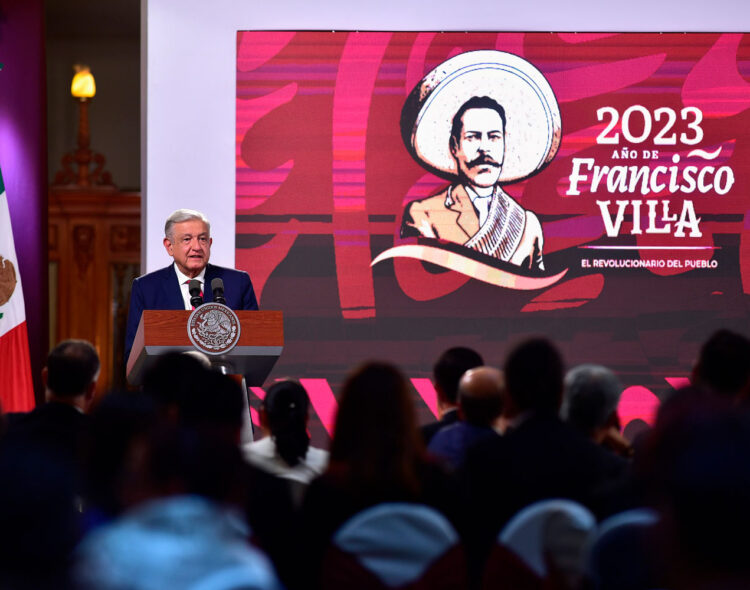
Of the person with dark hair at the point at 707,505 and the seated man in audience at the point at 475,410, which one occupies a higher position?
the person with dark hair at the point at 707,505

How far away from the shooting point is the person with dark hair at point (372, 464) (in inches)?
79.1

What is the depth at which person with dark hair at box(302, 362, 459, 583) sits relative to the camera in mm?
2010

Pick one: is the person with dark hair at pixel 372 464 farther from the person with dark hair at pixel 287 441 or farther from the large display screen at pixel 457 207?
the large display screen at pixel 457 207

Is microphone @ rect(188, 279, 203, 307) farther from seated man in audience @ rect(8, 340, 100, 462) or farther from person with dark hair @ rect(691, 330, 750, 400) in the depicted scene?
person with dark hair @ rect(691, 330, 750, 400)

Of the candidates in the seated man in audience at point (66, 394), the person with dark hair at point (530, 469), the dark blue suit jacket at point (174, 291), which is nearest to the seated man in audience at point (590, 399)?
the person with dark hair at point (530, 469)

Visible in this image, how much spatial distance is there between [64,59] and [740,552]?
30.5 ft

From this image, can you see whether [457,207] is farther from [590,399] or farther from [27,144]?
[590,399]

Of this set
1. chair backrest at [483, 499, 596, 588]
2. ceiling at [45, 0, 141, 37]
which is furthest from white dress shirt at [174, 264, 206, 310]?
ceiling at [45, 0, 141, 37]

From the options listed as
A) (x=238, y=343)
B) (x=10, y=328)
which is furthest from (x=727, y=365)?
(x=10, y=328)

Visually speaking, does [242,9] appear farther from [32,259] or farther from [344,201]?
[32,259]

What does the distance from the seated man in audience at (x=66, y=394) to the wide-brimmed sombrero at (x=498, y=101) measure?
Answer: 11.5 ft

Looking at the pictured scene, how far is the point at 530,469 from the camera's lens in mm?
2264

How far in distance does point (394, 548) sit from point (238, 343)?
1.81 m

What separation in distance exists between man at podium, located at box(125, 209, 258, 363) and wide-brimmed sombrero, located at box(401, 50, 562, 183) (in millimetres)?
2071
